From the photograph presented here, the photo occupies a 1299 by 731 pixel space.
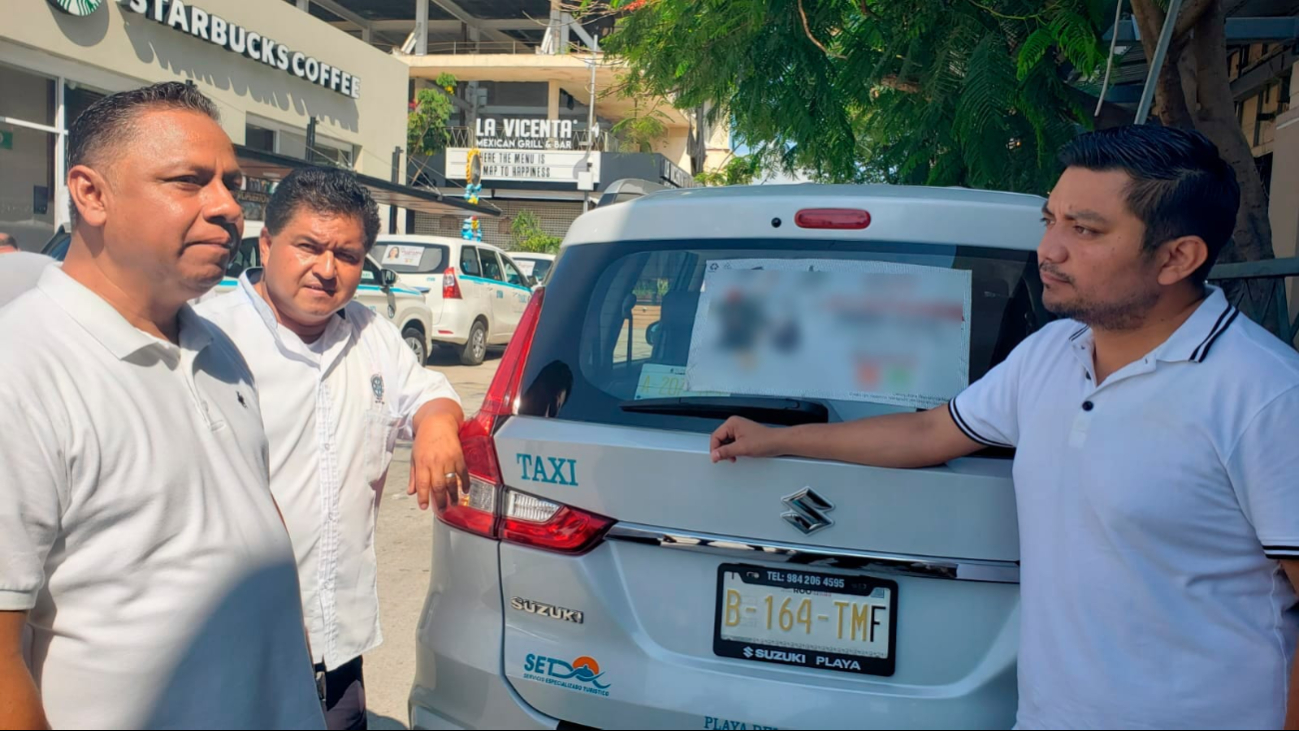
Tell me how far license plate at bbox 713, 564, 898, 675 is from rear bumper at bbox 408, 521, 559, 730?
480 mm

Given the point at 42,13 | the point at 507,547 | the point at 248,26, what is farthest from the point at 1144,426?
the point at 248,26

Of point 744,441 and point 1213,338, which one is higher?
point 1213,338

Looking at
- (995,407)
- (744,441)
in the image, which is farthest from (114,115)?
(995,407)

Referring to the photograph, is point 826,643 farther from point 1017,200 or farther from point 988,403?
point 1017,200

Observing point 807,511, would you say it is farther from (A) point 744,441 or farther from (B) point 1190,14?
(B) point 1190,14

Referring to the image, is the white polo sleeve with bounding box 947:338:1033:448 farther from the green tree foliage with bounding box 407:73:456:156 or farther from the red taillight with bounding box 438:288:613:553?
the green tree foliage with bounding box 407:73:456:156

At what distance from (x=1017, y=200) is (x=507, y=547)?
143cm

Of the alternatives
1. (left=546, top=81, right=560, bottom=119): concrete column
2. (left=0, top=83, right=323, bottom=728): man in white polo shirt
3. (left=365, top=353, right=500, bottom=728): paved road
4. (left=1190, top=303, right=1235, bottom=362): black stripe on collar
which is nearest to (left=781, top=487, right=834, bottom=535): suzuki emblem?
(left=1190, top=303, right=1235, bottom=362): black stripe on collar

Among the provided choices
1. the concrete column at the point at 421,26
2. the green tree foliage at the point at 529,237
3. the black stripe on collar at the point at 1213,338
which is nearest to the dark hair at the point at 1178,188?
the black stripe on collar at the point at 1213,338

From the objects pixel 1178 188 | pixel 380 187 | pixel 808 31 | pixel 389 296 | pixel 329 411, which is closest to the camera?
pixel 1178 188

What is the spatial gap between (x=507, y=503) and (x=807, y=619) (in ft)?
2.38

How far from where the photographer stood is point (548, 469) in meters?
2.20

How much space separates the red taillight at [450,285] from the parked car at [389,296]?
1.86 feet

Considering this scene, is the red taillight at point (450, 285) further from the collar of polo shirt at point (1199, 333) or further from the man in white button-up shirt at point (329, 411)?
the collar of polo shirt at point (1199, 333)
